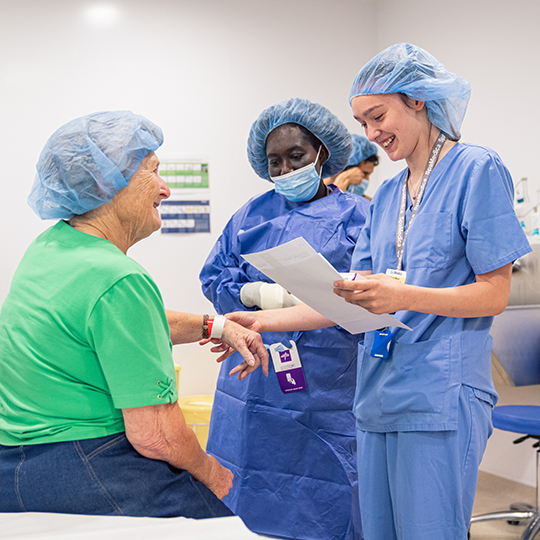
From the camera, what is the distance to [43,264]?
43.9 inches

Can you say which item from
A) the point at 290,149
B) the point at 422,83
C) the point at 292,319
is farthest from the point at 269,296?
the point at 422,83

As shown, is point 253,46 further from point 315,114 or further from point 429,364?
point 429,364

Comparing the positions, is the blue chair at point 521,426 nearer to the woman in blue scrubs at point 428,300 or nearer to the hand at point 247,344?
the woman in blue scrubs at point 428,300

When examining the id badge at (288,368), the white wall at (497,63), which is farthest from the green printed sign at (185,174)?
the id badge at (288,368)

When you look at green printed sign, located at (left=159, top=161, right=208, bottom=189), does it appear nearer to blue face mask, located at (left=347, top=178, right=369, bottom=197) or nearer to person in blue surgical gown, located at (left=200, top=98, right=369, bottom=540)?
blue face mask, located at (left=347, top=178, right=369, bottom=197)

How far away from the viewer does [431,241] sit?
1226 mm

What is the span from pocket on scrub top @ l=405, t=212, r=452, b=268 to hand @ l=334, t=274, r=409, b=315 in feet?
0.47

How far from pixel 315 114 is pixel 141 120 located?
2.93 ft

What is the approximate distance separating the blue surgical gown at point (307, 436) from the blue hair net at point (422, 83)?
24.9 inches

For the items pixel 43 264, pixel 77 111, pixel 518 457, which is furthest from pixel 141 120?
pixel 518 457

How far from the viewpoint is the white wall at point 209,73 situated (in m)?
3.21

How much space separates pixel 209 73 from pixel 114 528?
3327mm

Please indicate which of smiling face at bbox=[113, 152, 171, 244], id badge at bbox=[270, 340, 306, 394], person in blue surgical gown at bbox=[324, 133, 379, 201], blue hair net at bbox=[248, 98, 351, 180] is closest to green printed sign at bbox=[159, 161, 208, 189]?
person in blue surgical gown at bbox=[324, 133, 379, 201]

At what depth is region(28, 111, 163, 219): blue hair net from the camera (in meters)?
1.16
